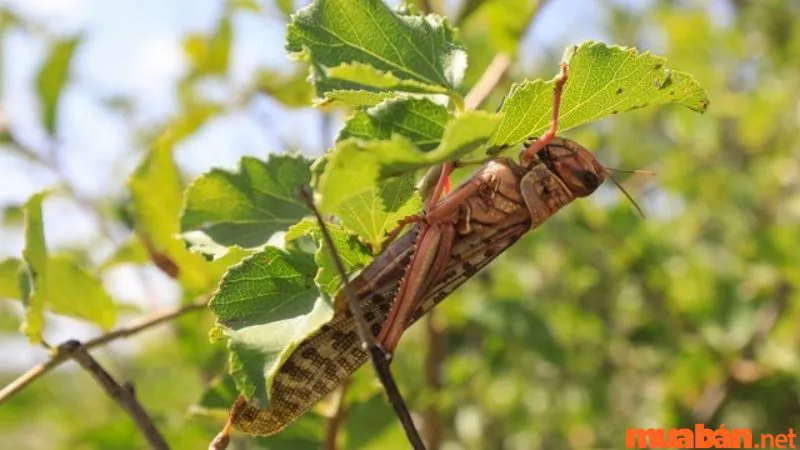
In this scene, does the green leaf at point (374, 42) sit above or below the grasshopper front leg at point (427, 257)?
above

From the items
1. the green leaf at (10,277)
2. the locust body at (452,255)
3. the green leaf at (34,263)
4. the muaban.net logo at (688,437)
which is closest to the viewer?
the locust body at (452,255)

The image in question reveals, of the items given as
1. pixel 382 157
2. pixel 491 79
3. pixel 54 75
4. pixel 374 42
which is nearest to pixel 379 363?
pixel 382 157

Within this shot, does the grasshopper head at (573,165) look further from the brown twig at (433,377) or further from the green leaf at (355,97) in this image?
the brown twig at (433,377)

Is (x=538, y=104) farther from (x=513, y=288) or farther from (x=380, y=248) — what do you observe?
(x=513, y=288)

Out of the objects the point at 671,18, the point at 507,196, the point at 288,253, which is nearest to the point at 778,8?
the point at 671,18

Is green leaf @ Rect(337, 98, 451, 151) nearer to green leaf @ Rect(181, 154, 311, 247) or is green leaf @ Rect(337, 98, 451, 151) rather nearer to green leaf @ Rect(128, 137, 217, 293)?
green leaf @ Rect(181, 154, 311, 247)

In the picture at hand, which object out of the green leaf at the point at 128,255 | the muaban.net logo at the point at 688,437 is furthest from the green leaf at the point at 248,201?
the muaban.net logo at the point at 688,437

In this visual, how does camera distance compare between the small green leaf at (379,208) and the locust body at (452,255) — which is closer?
the small green leaf at (379,208)

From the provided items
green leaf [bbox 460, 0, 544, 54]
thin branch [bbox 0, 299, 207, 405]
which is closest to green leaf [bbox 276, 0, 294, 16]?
green leaf [bbox 460, 0, 544, 54]
